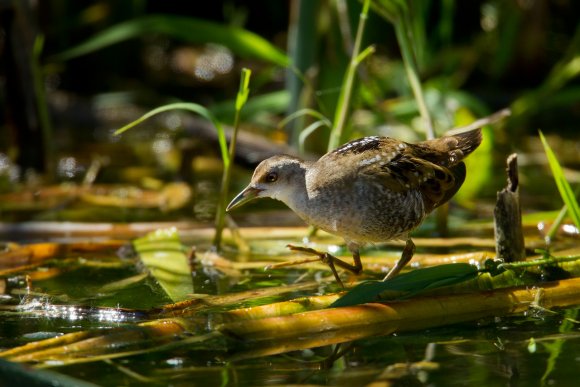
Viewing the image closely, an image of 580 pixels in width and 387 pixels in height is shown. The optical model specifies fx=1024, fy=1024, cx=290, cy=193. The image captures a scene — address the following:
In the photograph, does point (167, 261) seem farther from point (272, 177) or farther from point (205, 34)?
point (205, 34)

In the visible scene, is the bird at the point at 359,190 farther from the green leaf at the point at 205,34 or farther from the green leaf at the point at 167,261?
the green leaf at the point at 205,34

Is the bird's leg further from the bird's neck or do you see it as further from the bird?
the bird's neck

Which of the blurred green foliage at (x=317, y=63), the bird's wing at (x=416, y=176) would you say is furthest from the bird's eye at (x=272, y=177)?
the blurred green foliage at (x=317, y=63)

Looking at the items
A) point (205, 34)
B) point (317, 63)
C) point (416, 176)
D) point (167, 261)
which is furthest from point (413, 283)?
point (317, 63)

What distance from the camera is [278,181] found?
3.63 meters

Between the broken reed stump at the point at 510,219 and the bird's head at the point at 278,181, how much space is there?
2.28 ft

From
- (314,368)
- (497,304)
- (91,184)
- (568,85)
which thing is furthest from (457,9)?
(314,368)

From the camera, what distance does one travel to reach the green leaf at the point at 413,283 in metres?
3.21

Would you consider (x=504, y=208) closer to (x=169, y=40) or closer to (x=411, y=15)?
(x=411, y=15)

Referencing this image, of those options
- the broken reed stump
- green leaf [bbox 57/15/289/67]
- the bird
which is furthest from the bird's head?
green leaf [bbox 57/15/289/67]

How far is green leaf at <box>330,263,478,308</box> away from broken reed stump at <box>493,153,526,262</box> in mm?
322

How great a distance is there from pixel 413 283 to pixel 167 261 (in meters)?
1.20

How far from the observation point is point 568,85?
761 centimetres

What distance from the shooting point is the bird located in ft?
11.6
